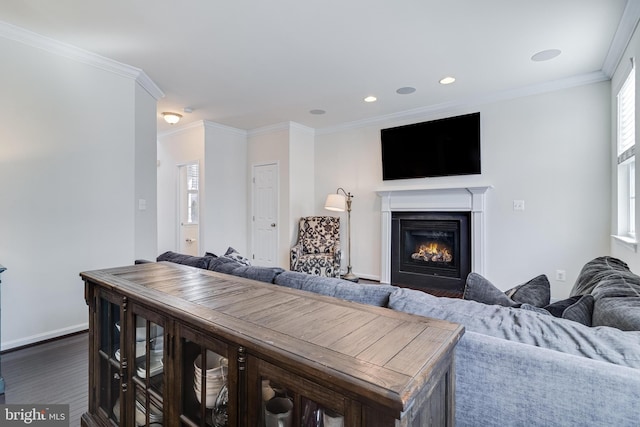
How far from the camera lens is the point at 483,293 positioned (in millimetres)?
1435

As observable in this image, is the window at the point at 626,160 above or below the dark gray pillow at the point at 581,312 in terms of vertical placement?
above

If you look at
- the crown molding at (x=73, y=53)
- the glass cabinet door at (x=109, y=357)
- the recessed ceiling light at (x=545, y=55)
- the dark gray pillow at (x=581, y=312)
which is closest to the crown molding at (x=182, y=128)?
the crown molding at (x=73, y=53)

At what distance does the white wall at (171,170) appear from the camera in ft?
17.5

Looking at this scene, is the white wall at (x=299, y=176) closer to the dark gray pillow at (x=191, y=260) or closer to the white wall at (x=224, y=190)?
the white wall at (x=224, y=190)

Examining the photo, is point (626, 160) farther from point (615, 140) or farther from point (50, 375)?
point (50, 375)

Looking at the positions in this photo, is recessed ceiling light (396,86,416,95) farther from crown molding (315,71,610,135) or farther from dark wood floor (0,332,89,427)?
dark wood floor (0,332,89,427)

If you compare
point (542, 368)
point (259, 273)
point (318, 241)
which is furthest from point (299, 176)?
point (542, 368)

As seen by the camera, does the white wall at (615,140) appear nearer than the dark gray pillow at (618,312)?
No

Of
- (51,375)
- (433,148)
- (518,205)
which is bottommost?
(51,375)

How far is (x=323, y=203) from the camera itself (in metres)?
5.53

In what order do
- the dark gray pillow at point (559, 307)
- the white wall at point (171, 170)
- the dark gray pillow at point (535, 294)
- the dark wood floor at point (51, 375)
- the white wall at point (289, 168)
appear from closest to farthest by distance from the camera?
the dark gray pillow at point (559, 307) → the dark gray pillow at point (535, 294) → the dark wood floor at point (51, 375) → the white wall at point (289, 168) → the white wall at point (171, 170)

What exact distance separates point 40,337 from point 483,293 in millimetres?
3517

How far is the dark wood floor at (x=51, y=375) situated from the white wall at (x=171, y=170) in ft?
10.3

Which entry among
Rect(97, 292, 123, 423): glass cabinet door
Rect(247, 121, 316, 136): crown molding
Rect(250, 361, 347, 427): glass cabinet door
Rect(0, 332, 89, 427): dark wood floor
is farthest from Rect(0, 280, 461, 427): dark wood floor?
Rect(247, 121, 316, 136): crown molding
